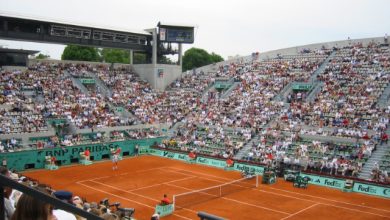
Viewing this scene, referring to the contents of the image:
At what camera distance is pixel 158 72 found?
183 ft

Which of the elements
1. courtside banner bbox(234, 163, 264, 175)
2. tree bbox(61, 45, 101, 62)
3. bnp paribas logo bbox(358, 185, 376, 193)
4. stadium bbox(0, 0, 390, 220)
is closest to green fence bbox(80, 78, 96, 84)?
stadium bbox(0, 0, 390, 220)

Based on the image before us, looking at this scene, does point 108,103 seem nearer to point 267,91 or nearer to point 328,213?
point 267,91

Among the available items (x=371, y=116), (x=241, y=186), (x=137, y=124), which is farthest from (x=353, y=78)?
(x=137, y=124)

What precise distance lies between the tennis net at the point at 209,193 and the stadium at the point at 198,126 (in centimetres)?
15

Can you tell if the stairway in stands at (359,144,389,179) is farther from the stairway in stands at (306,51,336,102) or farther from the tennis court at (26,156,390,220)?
the stairway in stands at (306,51,336,102)

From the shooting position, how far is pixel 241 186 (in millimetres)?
28422

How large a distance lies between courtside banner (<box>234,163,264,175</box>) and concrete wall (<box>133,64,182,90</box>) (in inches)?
953

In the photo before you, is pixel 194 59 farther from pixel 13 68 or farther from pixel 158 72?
pixel 13 68

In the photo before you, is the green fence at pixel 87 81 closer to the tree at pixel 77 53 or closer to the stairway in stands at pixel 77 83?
the stairway in stands at pixel 77 83

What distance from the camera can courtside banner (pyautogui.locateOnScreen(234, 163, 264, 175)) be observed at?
33125 mm

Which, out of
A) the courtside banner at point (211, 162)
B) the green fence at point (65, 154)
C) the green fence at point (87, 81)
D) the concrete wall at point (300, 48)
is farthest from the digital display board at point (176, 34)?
the courtside banner at point (211, 162)

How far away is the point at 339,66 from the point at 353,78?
3928 millimetres

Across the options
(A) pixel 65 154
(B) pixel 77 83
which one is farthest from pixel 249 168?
(B) pixel 77 83

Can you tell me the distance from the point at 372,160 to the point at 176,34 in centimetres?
3396
